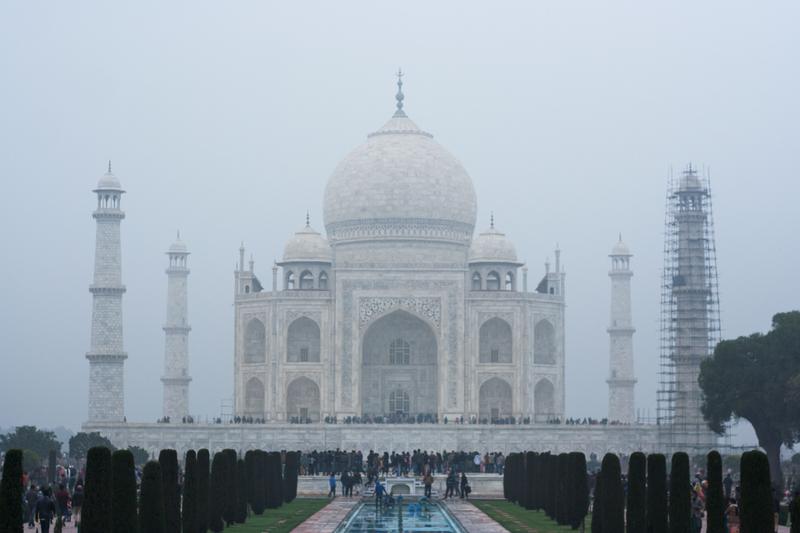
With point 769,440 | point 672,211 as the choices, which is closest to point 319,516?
point 769,440

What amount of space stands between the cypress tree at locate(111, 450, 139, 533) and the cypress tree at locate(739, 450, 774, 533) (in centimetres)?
604

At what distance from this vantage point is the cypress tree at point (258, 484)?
85.2 feet

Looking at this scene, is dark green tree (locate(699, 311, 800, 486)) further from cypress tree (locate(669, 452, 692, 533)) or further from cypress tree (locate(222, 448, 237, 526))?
cypress tree (locate(669, 452, 692, 533))

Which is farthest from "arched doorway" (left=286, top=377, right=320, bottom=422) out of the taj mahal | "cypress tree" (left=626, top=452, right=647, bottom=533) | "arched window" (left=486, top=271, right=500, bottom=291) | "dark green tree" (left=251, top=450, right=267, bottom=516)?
"cypress tree" (left=626, top=452, right=647, bottom=533)

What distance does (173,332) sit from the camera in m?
49.0

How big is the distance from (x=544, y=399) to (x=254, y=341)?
8.20 metres

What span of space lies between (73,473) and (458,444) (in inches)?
549

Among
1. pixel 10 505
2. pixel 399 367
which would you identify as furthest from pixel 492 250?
pixel 10 505

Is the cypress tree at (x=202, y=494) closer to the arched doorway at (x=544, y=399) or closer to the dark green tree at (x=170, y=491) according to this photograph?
the dark green tree at (x=170, y=491)

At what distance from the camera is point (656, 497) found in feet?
62.5

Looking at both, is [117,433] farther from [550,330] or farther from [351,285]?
[550,330]

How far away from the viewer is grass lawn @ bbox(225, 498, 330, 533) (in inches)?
883

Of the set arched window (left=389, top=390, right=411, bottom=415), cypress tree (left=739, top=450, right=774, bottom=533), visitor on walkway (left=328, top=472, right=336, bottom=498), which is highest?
arched window (left=389, top=390, right=411, bottom=415)

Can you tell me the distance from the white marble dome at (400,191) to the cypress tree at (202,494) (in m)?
27.0
